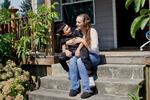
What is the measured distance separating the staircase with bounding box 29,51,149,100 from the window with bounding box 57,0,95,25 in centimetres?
319

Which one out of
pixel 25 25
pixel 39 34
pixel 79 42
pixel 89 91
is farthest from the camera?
pixel 25 25

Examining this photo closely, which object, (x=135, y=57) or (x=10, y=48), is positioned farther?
(x=10, y=48)

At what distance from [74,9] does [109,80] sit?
4397mm

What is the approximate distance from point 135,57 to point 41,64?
193 cm

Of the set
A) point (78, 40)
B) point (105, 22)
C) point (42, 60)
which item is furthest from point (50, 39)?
point (105, 22)

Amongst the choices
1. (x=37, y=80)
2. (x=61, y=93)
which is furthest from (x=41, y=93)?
(x=37, y=80)

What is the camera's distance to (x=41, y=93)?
205 inches

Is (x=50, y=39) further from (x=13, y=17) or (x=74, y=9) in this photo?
(x=74, y=9)

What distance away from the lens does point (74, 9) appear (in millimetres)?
8898

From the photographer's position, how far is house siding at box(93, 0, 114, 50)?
8.13 m

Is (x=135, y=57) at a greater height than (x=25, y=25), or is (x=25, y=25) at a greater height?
(x=25, y=25)

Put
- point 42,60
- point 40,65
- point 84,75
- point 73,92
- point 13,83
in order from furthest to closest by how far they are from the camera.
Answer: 1. point 40,65
2. point 42,60
3. point 13,83
4. point 73,92
5. point 84,75

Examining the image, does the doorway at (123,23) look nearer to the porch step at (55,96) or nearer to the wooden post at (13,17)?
the wooden post at (13,17)

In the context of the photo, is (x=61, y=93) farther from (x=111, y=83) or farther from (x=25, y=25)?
(x=25, y=25)
